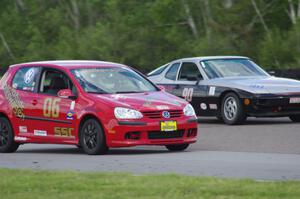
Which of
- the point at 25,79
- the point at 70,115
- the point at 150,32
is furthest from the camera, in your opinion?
the point at 150,32

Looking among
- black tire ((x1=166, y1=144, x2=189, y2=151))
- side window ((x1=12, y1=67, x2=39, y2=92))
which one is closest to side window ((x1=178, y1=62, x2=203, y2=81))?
side window ((x1=12, y1=67, x2=39, y2=92))

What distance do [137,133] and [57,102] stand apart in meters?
1.46

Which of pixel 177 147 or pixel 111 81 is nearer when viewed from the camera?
pixel 177 147

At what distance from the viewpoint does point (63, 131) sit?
14.9 metres

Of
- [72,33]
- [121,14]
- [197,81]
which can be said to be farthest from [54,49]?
[197,81]

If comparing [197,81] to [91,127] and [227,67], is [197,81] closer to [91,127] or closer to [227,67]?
[227,67]

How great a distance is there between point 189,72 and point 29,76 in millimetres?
6057

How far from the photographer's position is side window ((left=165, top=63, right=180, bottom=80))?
2162 centimetres

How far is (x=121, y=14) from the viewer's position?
56.2m

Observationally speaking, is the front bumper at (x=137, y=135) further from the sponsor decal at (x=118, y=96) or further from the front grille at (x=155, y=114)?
the sponsor decal at (x=118, y=96)

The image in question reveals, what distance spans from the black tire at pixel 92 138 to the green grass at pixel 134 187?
315cm

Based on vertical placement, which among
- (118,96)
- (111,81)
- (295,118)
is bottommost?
(295,118)

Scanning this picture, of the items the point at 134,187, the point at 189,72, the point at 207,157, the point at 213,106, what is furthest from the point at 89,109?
the point at 189,72

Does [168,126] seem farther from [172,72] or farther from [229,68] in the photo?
[172,72]
